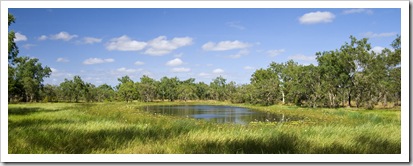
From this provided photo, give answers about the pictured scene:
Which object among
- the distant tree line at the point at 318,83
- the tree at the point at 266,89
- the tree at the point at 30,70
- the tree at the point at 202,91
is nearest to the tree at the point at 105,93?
the distant tree line at the point at 318,83

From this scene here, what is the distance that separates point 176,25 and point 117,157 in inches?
109

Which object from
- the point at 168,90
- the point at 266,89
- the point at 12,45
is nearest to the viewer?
the point at 12,45

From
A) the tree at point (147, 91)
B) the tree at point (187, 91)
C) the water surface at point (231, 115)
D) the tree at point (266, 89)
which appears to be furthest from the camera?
the tree at point (187, 91)

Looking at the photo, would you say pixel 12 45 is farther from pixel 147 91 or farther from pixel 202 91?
pixel 202 91

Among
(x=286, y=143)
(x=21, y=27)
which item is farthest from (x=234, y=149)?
(x=21, y=27)

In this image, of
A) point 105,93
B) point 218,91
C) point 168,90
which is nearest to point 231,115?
point 218,91

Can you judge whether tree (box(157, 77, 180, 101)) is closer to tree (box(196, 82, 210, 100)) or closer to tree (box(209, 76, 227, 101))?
tree (box(196, 82, 210, 100))

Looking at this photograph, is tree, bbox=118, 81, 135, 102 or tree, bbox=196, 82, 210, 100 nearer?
tree, bbox=118, 81, 135, 102

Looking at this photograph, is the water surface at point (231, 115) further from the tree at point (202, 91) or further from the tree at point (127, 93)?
the tree at point (202, 91)

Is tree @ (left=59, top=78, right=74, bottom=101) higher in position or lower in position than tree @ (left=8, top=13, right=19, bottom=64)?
lower

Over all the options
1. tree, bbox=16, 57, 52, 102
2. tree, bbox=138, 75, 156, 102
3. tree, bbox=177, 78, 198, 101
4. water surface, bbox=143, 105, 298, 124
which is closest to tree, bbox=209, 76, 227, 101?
tree, bbox=177, 78, 198, 101

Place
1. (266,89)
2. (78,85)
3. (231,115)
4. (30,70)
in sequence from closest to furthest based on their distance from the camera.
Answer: (30,70) < (78,85) < (231,115) < (266,89)

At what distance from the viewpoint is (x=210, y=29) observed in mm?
7590

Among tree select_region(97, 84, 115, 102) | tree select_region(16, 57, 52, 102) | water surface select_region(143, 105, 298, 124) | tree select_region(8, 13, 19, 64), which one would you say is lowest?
water surface select_region(143, 105, 298, 124)
